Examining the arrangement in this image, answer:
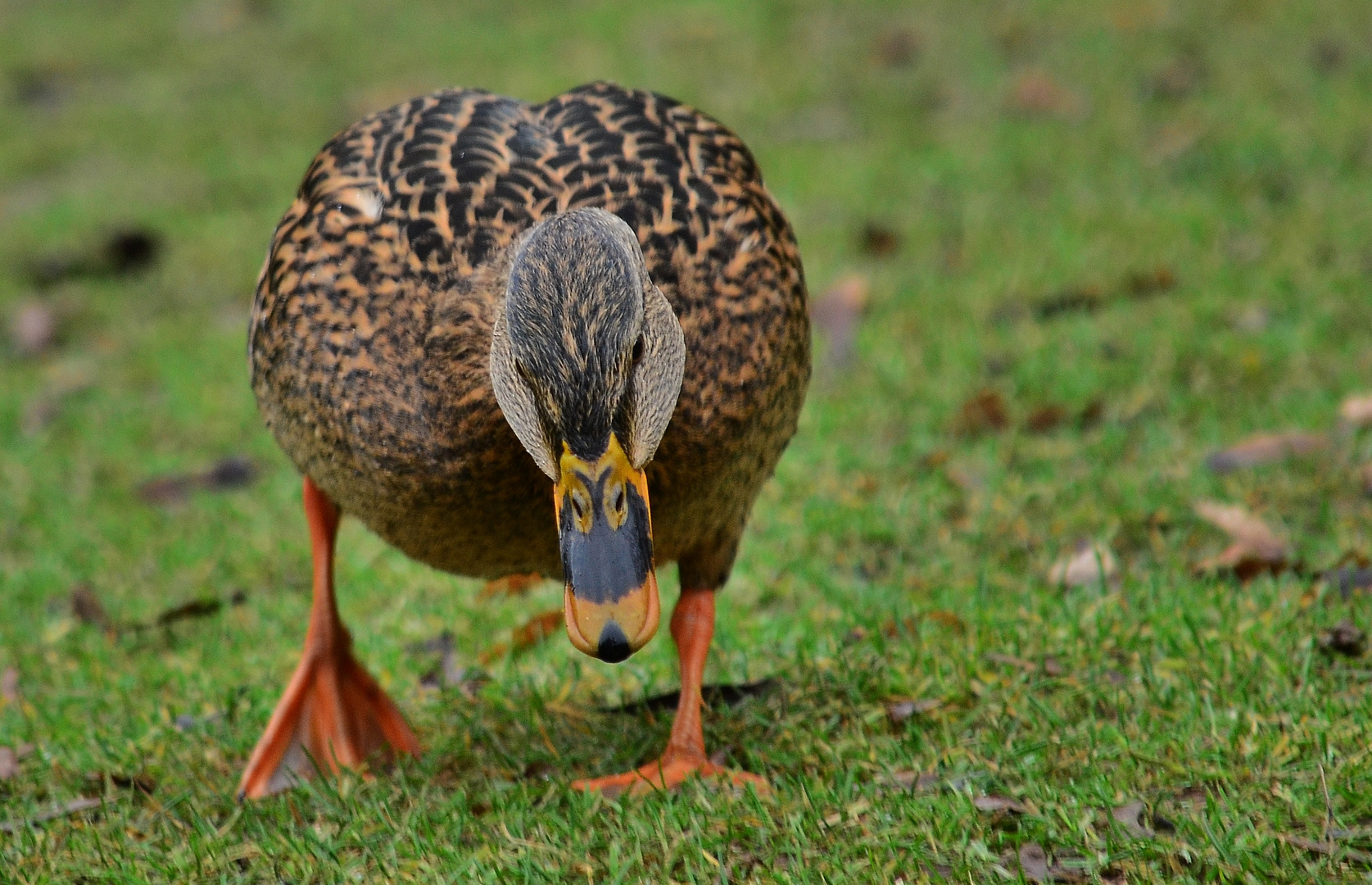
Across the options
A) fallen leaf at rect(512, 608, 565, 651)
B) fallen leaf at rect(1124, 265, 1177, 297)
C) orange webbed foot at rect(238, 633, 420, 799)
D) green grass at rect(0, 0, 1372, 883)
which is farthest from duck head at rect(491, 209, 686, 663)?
fallen leaf at rect(1124, 265, 1177, 297)

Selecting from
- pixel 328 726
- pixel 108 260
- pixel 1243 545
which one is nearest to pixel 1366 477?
pixel 1243 545

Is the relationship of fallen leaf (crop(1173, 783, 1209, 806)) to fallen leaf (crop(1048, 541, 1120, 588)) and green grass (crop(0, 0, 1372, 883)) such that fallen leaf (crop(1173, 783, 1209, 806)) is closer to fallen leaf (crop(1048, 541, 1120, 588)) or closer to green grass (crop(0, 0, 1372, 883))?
green grass (crop(0, 0, 1372, 883))

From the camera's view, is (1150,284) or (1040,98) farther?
(1040,98)

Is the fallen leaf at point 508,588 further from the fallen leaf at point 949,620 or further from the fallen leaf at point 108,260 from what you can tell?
the fallen leaf at point 108,260

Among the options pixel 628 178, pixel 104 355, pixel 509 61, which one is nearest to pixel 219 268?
pixel 104 355

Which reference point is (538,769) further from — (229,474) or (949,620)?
(229,474)

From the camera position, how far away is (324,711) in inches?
142

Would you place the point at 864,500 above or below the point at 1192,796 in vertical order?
below

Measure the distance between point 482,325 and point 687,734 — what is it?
3.08 feet

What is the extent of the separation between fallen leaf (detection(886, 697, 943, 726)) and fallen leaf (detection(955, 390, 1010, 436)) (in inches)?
70.7

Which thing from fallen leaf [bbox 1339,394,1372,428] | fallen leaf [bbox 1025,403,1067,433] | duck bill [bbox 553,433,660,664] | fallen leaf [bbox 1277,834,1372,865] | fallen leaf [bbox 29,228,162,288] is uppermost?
duck bill [bbox 553,433,660,664]

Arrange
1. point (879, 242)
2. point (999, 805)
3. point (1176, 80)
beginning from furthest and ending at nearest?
point (1176, 80)
point (879, 242)
point (999, 805)

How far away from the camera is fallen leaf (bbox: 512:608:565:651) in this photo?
3992 millimetres

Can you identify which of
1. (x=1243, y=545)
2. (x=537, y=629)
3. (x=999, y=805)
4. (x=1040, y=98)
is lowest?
(x=537, y=629)
